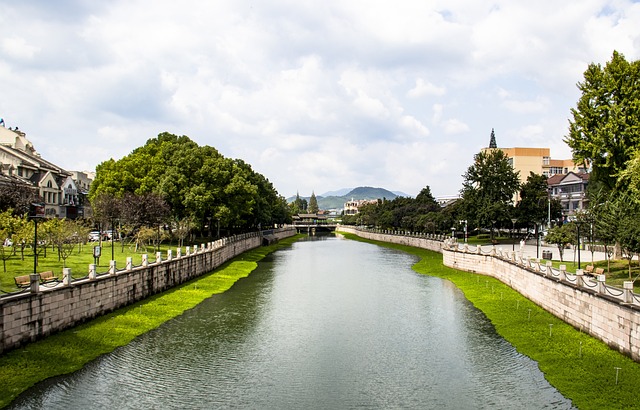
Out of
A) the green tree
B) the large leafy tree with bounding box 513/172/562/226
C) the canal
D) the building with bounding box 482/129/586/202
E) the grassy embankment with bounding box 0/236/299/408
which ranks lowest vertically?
the canal

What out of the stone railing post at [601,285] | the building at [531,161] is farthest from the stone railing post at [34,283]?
the building at [531,161]

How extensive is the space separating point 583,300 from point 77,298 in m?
27.0

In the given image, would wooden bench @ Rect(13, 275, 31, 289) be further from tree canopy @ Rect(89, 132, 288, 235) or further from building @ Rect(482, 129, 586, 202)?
building @ Rect(482, 129, 586, 202)

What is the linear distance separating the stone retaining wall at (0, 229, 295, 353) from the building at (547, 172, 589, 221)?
81305 mm

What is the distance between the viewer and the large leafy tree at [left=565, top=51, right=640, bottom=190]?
157 feet

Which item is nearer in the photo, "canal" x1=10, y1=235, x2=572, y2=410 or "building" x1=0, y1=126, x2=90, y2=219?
"canal" x1=10, y1=235, x2=572, y2=410

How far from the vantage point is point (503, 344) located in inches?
1133

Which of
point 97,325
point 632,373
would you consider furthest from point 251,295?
point 632,373

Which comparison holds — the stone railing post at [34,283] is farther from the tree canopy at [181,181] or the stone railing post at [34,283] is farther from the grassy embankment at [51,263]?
the tree canopy at [181,181]

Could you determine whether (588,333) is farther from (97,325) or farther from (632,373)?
(97,325)

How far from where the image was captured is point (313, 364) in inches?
985

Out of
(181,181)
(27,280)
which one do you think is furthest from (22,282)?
(181,181)

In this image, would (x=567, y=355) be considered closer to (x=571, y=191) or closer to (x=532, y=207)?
(x=532, y=207)

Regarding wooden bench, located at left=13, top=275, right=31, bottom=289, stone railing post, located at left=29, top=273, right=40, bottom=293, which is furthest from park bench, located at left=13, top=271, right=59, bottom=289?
stone railing post, located at left=29, top=273, right=40, bottom=293
